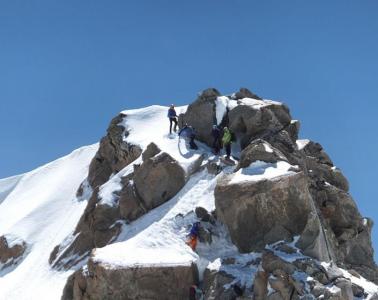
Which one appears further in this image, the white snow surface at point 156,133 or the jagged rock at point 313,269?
the white snow surface at point 156,133

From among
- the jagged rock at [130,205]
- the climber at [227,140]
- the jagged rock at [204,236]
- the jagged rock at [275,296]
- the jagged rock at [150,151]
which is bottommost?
the jagged rock at [275,296]

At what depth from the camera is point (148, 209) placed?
3662cm

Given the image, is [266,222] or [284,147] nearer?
[266,222]

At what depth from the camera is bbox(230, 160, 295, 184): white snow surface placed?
99.5 feet

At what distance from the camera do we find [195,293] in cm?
2741

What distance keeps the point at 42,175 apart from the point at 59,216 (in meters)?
14.2

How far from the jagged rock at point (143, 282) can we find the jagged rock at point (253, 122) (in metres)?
13.9

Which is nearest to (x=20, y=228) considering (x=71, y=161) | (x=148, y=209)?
(x=71, y=161)

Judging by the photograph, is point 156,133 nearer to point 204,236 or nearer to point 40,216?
point 40,216

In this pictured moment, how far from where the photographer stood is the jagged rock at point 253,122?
1558 inches

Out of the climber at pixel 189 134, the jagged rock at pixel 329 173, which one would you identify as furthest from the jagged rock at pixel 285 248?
the jagged rock at pixel 329 173

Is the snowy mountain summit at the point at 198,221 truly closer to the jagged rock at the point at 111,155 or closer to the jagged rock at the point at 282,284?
the jagged rock at the point at 282,284

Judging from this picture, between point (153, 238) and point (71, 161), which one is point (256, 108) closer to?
point (153, 238)

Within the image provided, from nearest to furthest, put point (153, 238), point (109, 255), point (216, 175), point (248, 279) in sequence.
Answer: point (248, 279)
point (109, 255)
point (153, 238)
point (216, 175)
